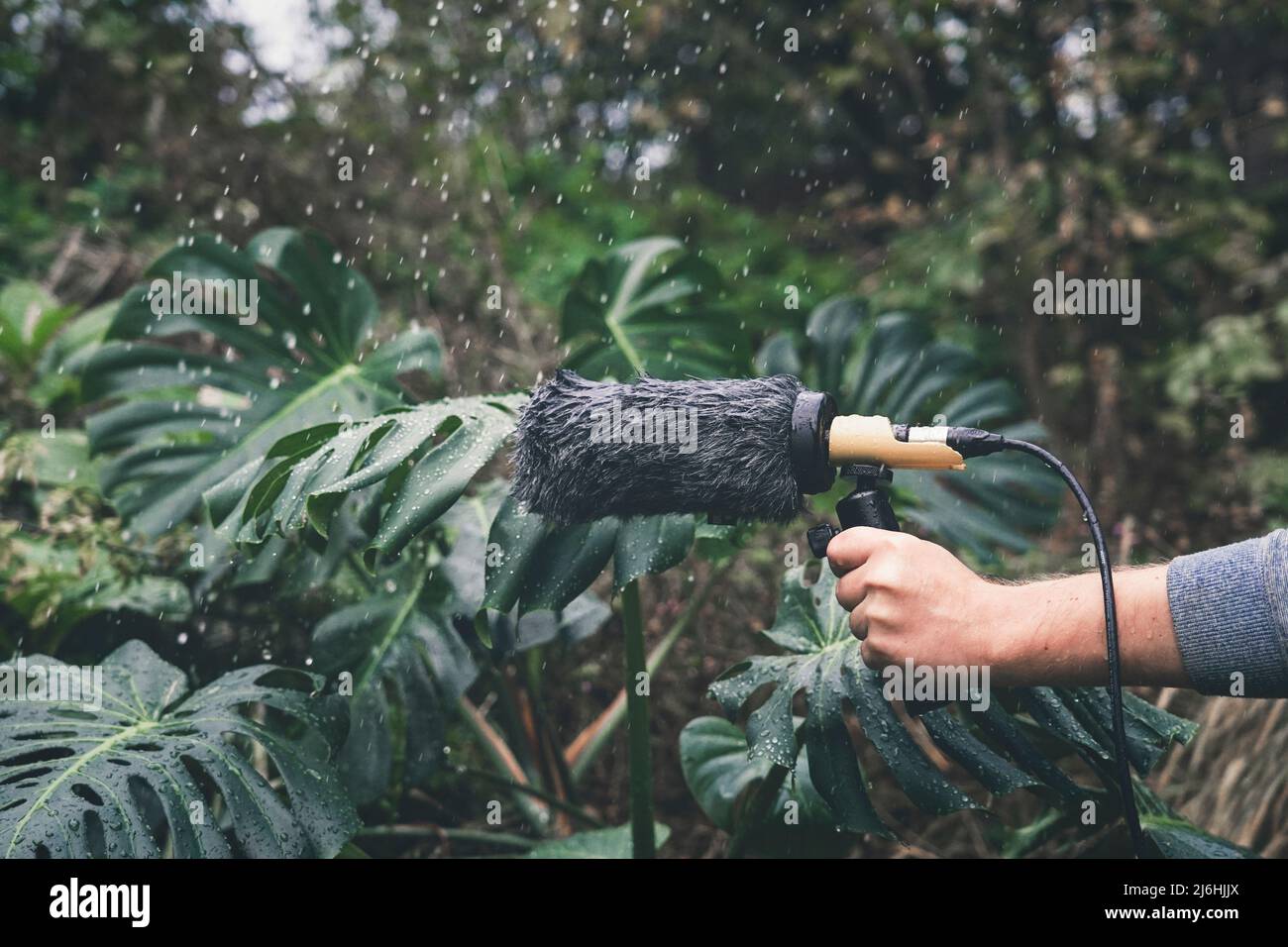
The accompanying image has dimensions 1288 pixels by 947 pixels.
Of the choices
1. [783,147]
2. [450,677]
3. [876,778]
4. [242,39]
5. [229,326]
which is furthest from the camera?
[783,147]

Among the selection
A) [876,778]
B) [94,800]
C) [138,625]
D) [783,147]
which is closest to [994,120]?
[783,147]

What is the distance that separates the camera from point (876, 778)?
3000 mm

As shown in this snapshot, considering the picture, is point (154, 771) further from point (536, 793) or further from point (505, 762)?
point (505, 762)

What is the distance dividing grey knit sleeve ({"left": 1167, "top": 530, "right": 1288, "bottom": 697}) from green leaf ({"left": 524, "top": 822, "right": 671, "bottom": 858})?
1183mm

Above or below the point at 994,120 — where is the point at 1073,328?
below

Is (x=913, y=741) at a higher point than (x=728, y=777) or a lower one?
higher

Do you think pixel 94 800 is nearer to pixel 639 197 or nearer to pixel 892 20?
pixel 892 20

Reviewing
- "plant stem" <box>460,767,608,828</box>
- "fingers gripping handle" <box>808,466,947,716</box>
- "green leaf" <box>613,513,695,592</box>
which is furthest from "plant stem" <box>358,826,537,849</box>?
"fingers gripping handle" <box>808,466,947,716</box>

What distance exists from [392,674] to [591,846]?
55 centimetres

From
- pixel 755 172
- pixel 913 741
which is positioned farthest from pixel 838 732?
pixel 755 172

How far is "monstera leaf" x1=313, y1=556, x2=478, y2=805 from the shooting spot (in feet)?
6.66

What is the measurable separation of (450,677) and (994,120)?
3988mm

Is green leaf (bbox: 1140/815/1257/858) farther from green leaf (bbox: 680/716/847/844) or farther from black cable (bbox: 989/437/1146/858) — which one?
green leaf (bbox: 680/716/847/844)

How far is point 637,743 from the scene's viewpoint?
81.1 inches
